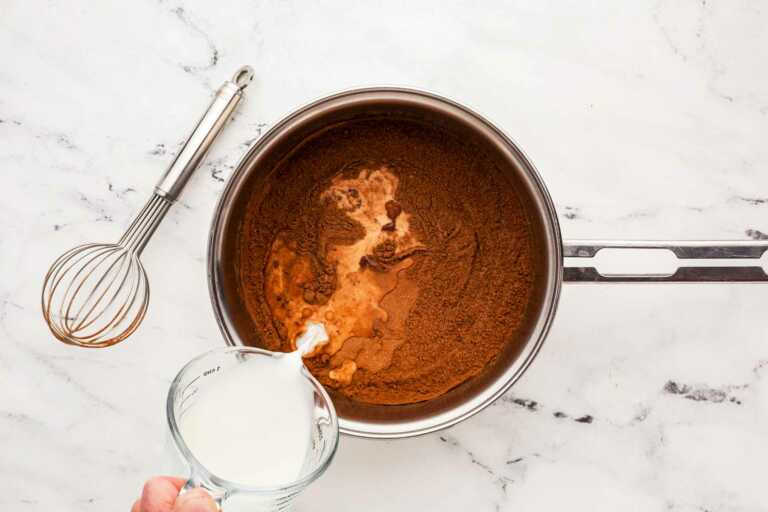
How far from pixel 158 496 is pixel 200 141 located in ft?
1.87

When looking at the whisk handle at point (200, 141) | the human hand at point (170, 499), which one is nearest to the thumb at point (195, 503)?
the human hand at point (170, 499)

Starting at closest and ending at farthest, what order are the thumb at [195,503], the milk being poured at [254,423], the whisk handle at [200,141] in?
the thumb at [195,503] → the milk being poured at [254,423] → the whisk handle at [200,141]

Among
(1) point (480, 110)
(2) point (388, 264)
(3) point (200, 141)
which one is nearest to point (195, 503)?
(2) point (388, 264)

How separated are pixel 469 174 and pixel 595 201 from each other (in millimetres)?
243

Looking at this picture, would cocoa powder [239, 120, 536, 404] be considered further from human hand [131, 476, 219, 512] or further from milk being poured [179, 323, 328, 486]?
human hand [131, 476, 219, 512]

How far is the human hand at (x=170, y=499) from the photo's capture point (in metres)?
0.77

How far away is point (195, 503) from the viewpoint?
766 millimetres

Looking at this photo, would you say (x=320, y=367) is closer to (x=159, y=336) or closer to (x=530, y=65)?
(x=159, y=336)

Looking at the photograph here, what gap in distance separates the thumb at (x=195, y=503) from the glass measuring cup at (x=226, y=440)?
3cm

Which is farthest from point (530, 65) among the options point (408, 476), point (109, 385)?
point (109, 385)

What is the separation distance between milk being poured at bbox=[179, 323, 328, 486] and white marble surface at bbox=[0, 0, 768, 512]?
0.26 m

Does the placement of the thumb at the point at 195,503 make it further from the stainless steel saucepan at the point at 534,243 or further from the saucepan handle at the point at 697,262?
the saucepan handle at the point at 697,262

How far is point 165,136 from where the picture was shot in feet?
3.92

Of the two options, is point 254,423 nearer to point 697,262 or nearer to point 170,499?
point 170,499
